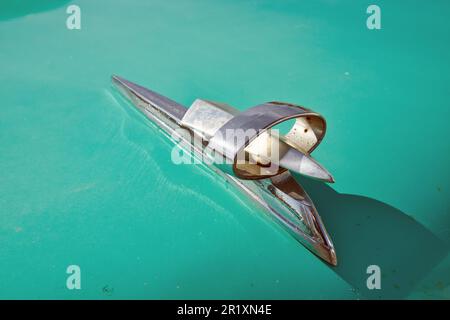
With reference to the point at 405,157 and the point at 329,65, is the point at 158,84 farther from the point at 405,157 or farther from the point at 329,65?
the point at 405,157

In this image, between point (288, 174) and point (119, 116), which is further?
point (119, 116)

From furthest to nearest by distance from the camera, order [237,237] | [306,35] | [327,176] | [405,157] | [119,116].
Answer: [306,35]
[119,116]
[405,157]
[237,237]
[327,176]

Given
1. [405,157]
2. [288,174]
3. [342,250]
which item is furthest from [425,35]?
[342,250]

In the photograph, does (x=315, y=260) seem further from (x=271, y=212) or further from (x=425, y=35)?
(x=425, y=35)

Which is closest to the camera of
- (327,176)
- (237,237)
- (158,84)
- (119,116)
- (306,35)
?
(327,176)

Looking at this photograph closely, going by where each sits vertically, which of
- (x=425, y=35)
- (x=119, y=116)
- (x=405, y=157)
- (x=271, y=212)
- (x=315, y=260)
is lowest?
(x=315, y=260)

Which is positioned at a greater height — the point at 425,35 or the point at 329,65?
the point at 425,35
